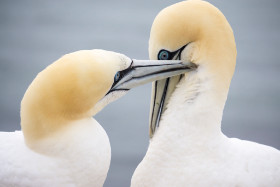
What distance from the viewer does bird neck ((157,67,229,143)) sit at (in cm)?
278

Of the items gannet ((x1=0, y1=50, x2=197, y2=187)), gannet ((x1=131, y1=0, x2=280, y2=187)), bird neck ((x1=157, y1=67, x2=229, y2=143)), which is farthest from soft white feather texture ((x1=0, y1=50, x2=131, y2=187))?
bird neck ((x1=157, y1=67, x2=229, y2=143))

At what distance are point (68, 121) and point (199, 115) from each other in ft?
2.69

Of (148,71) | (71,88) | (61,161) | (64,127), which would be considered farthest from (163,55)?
(61,161)

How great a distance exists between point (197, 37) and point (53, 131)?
106cm

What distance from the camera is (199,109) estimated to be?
2.78 meters

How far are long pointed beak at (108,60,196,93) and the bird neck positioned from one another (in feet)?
0.27

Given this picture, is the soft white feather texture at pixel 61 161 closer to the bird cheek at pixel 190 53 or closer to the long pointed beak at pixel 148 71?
the long pointed beak at pixel 148 71

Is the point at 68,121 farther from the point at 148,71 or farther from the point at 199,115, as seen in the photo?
the point at 199,115

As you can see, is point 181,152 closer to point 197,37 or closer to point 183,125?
point 183,125

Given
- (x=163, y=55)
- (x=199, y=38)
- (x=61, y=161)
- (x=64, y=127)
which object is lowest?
(x=61, y=161)

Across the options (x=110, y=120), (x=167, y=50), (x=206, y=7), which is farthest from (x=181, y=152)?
(x=110, y=120)

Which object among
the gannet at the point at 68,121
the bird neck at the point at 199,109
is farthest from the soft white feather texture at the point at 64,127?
the bird neck at the point at 199,109

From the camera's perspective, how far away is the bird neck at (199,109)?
278 cm

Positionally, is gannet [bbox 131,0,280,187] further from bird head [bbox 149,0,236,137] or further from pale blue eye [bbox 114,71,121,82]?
pale blue eye [bbox 114,71,121,82]
